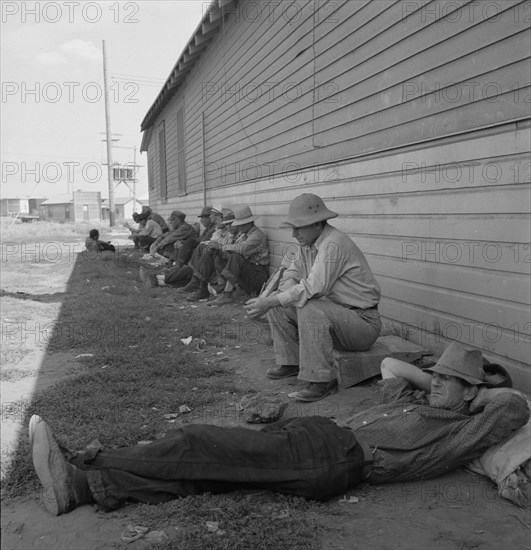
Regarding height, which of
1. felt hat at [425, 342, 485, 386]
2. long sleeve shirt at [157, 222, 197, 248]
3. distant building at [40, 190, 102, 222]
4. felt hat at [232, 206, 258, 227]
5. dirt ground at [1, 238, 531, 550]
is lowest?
dirt ground at [1, 238, 531, 550]

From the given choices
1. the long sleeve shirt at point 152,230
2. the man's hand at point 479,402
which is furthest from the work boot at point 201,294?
the long sleeve shirt at point 152,230

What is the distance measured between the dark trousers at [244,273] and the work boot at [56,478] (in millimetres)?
5803

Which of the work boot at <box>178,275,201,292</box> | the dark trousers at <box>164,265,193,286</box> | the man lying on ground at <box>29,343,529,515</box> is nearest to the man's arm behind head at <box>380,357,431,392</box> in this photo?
the man lying on ground at <box>29,343,529,515</box>

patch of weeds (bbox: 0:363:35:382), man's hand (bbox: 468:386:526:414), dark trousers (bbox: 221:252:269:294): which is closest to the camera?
man's hand (bbox: 468:386:526:414)

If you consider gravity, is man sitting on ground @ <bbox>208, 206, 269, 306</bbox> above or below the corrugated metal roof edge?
below

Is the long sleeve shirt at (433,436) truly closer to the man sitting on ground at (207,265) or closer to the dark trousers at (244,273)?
the dark trousers at (244,273)

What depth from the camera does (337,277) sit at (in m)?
4.60

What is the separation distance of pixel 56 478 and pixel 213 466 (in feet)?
2.38

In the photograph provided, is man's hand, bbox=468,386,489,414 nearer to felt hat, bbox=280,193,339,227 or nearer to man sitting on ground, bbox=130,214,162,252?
felt hat, bbox=280,193,339,227

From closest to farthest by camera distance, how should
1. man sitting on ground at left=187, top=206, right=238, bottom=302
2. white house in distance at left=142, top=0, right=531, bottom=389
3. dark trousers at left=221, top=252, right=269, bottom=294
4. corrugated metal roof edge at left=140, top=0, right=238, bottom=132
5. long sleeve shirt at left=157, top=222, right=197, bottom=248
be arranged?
white house in distance at left=142, top=0, right=531, bottom=389
dark trousers at left=221, top=252, right=269, bottom=294
man sitting on ground at left=187, top=206, right=238, bottom=302
corrugated metal roof edge at left=140, top=0, right=238, bottom=132
long sleeve shirt at left=157, top=222, right=197, bottom=248

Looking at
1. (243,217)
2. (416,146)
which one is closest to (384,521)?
(416,146)

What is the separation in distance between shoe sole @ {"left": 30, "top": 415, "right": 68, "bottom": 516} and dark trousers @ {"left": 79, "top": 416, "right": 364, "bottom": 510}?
12cm

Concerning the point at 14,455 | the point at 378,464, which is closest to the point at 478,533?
the point at 378,464

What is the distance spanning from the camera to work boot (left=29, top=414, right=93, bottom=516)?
8.62ft
